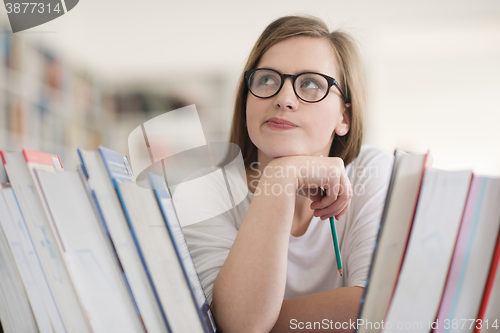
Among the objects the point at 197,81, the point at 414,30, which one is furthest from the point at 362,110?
the point at 414,30

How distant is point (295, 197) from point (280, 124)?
21 cm

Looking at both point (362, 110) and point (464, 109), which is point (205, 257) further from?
point (464, 109)

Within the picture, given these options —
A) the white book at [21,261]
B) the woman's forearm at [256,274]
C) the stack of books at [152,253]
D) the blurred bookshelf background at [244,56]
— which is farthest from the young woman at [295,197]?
the blurred bookshelf background at [244,56]

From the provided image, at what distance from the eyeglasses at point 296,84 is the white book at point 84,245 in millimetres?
494

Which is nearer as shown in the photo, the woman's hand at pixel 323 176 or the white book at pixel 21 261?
the white book at pixel 21 261

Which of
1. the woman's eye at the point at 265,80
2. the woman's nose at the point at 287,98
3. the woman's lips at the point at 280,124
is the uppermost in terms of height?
the woman's eye at the point at 265,80

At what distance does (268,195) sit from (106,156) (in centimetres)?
26

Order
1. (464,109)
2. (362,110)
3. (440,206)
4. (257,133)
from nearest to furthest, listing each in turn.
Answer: (440,206), (257,133), (362,110), (464,109)

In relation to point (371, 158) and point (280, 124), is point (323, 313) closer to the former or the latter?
point (280, 124)

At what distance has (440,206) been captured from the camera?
0.30 m

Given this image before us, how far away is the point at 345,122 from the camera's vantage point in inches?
37.9

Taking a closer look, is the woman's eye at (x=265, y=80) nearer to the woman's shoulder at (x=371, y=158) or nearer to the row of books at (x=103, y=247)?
the woman's shoulder at (x=371, y=158)

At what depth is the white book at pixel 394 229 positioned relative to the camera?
0.99 ft

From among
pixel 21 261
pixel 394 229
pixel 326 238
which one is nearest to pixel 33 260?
pixel 21 261
